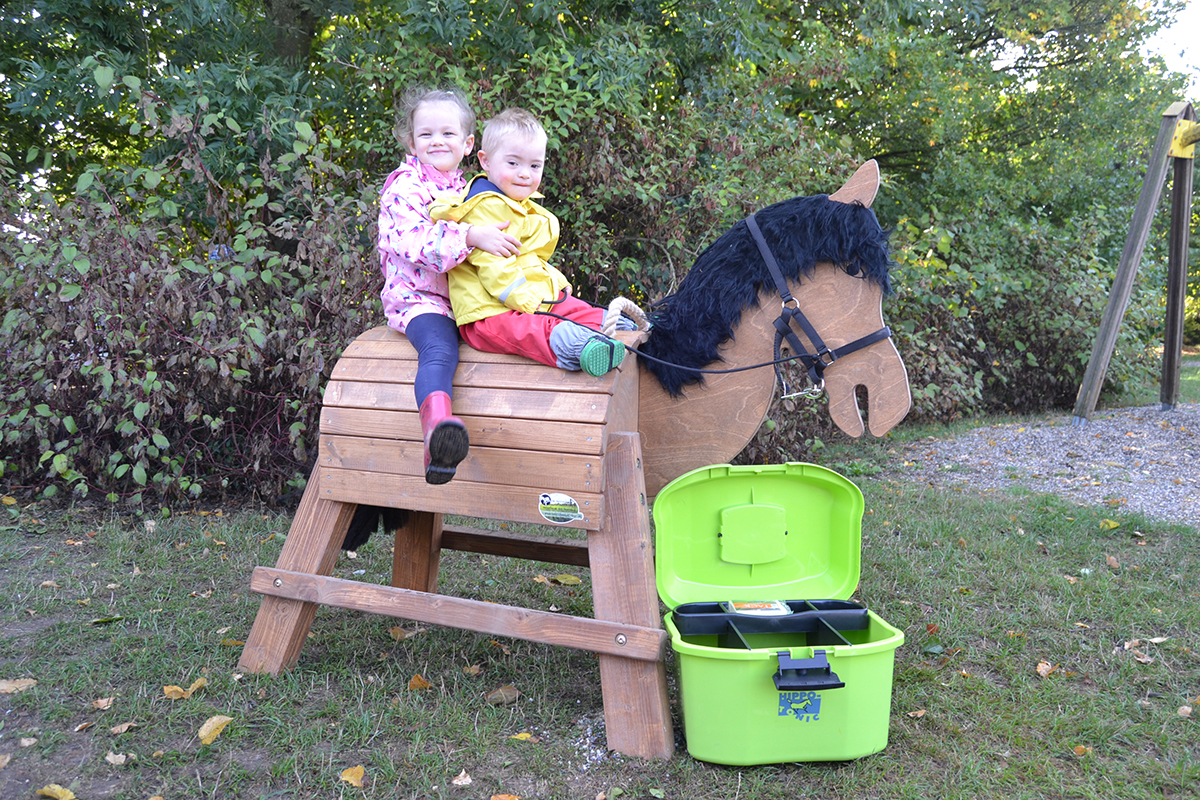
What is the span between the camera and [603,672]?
2.53 m

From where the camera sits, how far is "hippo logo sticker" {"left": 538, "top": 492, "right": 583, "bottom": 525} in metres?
2.50

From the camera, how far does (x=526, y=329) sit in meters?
2.60

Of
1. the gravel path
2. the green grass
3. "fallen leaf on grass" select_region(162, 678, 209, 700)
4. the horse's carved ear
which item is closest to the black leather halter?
the horse's carved ear

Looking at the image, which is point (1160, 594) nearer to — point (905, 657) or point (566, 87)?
point (905, 657)

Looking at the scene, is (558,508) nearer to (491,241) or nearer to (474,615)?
(474,615)

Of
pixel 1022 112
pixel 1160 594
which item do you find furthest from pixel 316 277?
pixel 1022 112

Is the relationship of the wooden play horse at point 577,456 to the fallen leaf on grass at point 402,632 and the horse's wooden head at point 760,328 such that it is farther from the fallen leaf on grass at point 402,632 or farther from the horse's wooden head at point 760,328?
the fallen leaf on grass at point 402,632

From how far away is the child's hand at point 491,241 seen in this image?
8.36ft

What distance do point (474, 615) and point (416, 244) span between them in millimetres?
1240

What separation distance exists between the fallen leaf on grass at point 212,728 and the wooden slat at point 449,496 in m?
0.78

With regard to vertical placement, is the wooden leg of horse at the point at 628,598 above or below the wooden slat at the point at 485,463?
below

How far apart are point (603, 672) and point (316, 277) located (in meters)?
3.29

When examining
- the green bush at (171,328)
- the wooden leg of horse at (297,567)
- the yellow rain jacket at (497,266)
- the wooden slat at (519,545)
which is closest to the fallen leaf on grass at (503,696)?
the wooden slat at (519,545)

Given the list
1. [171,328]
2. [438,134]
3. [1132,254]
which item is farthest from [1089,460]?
[171,328]
